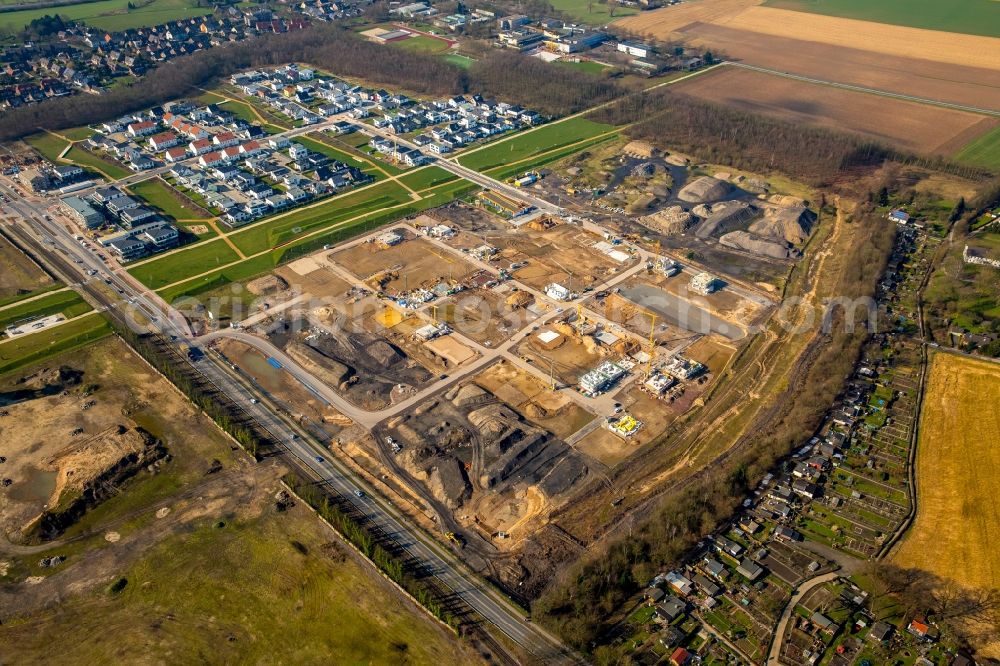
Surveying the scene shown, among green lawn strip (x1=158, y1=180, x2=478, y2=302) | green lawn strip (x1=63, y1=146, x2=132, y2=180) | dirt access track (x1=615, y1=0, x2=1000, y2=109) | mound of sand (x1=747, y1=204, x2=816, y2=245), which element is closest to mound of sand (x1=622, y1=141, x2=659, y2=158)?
mound of sand (x1=747, y1=204, x2=816, y2=245)

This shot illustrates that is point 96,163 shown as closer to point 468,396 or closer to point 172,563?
point 468,396

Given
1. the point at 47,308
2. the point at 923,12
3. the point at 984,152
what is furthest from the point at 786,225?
the point at 923,12

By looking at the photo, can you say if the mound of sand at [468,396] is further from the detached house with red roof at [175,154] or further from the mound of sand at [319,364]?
the detached house with red roof at [175,154]

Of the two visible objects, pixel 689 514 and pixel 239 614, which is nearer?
pixel 239 614

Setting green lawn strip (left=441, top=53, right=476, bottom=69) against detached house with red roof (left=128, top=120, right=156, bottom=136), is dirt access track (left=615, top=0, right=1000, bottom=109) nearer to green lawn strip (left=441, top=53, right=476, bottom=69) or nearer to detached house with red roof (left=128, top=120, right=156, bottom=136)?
green lawn strip (left=441, top=53, right=476, bottom=69)

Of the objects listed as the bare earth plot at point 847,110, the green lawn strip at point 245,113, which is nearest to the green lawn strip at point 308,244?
the green lawn strip at point 245,113
